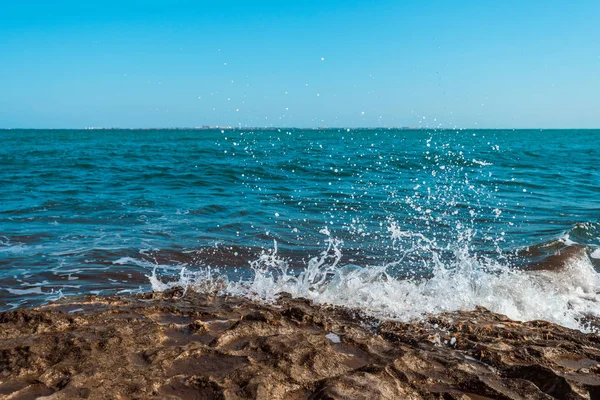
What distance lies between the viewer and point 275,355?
3.44 meters

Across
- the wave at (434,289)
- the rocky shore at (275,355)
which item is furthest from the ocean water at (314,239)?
the rocky shore at (275,355)

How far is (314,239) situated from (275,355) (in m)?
5.33

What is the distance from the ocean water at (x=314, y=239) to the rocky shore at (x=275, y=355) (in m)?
0.82

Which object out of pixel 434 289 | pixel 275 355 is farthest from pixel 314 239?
pixel 275 355

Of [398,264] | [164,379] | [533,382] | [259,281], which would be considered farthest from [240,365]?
[398,264]

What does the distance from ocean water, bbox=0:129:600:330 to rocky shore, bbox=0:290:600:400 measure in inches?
32.3

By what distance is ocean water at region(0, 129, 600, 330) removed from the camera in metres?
5.68

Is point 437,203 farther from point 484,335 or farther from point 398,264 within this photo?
point 484,335

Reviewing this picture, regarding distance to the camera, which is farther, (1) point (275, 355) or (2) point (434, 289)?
(2) point (434, 289)

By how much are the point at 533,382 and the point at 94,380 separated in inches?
113

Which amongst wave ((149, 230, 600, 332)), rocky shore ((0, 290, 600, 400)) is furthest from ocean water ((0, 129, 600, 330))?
rocky shore ((0, 290, 600, 400))

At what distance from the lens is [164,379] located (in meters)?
3.09

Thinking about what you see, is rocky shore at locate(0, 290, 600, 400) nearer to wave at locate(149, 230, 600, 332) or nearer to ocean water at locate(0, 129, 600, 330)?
wave at locate(149, 230, 600, 332)

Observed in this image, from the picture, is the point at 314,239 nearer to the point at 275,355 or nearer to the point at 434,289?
the point at 434,289
